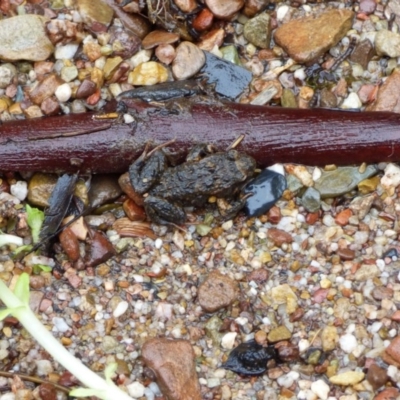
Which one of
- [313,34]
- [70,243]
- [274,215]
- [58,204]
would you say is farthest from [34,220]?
[313,34]

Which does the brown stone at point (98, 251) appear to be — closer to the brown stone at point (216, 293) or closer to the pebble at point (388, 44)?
the brown stone at point (216, 293)

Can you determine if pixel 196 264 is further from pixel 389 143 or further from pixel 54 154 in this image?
pixel 389 143

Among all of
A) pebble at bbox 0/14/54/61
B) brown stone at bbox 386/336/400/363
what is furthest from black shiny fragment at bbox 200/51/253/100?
brown stone at bbox 386/336/400/363

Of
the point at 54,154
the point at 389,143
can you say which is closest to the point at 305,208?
the point at 389,143

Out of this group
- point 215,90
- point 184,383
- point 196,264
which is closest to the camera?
point 184,383

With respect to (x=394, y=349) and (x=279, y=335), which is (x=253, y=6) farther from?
(x=394, y=349)

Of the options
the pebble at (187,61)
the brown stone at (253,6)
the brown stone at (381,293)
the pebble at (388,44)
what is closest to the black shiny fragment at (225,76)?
the pebble at (187,61)
